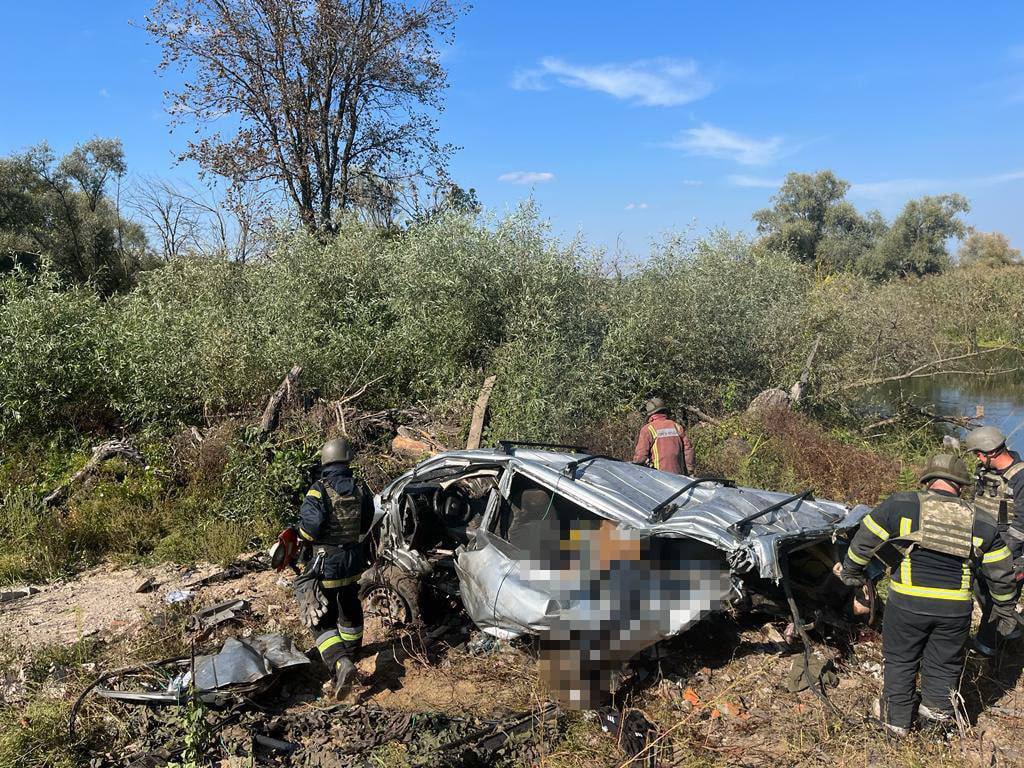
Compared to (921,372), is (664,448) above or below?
below

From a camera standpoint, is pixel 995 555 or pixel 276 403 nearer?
pixel 995 555

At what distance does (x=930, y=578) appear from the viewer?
11.9 feet

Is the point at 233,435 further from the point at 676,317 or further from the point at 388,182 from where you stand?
the point at 388,182

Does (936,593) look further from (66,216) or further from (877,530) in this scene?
(66,216)

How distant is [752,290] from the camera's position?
38.0 feet

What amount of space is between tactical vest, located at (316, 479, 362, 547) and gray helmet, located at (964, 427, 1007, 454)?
14.3 feet

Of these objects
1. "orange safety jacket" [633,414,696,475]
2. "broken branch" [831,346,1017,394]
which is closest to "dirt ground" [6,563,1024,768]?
"orange safety jacket" [633,414,696,475]

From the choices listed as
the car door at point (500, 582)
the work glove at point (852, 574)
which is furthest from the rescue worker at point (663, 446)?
the work glove at point (852, 574)

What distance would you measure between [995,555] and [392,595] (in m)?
3.88

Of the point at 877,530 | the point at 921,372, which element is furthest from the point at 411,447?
the point at 921,372

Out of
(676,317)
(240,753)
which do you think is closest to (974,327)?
(676,317)

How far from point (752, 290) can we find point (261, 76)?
11237 millimetres

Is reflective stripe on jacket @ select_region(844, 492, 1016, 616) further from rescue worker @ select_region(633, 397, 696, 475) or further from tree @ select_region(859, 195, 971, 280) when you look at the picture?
tree @ select_region(859, 195, 971, 280)

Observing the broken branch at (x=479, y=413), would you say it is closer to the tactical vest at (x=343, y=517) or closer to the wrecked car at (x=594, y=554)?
the wrecked car at (x=594, y=554)
